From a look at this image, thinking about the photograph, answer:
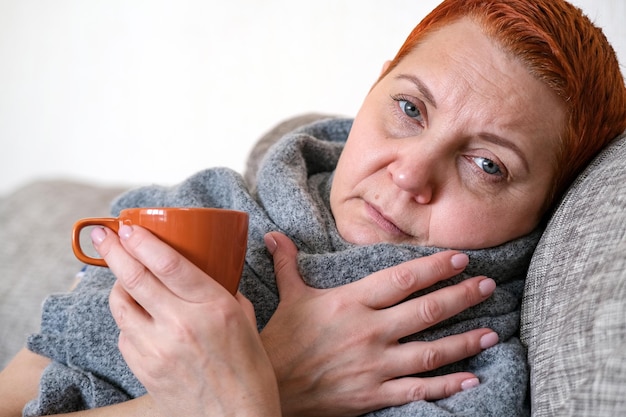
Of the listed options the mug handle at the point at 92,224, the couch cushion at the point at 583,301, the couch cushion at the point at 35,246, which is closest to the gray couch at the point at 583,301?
the couch cushion at the point at 583,301

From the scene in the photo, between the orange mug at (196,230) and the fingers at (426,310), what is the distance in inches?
10.9

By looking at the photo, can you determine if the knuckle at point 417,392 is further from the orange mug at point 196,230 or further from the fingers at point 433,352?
the orange mug at point 196,230

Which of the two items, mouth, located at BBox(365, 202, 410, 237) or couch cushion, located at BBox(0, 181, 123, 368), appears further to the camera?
couch cushion, located at BBox(0, 181, 123, 368)

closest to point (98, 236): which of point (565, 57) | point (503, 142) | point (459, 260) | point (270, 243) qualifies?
point (270, 243)

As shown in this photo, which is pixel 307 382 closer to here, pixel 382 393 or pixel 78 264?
pixel 382 393

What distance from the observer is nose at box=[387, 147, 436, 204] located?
99 cm

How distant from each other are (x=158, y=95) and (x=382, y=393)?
1.91 meters

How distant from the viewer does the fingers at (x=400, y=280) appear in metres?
0.95

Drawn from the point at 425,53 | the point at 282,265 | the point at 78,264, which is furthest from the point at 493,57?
the point at 78,264

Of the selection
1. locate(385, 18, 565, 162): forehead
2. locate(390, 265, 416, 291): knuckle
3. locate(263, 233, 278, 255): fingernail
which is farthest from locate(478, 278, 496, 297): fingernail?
locate(263, 233, 278, 255): fingernail

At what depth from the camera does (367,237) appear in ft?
3.50

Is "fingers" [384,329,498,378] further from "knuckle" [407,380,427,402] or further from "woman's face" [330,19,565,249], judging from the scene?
"woman's face" [330,19,565,249]

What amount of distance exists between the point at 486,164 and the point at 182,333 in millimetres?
580

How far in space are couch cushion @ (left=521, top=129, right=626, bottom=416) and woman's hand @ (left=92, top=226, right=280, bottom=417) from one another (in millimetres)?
373
